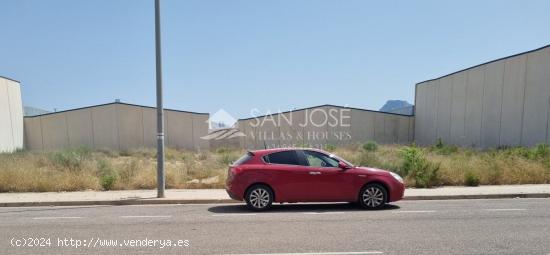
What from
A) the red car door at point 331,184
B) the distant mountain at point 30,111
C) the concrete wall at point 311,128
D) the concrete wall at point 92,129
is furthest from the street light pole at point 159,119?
the distant mountain at point 30,111

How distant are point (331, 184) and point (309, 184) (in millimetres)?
523

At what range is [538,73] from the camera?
29.4 meters

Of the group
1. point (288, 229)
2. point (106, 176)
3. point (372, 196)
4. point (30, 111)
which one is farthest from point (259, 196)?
point (30, 111)

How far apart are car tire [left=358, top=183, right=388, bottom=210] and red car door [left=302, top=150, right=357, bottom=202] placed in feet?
0.68

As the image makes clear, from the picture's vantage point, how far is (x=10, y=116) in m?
35.3

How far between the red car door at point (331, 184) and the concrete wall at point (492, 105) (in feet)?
77.9

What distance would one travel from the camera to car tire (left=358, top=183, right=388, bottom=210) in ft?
32.3

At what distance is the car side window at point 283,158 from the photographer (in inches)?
395

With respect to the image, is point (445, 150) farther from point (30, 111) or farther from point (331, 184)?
point (30, 111)

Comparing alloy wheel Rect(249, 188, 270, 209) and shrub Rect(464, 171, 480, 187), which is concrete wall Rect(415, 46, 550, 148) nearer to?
shrub Rect(464, 171, 480, 187)

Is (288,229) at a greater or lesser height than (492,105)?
lesser

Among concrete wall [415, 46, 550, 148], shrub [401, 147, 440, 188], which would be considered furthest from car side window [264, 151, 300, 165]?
concrete wall [415, 46, 550, 148]

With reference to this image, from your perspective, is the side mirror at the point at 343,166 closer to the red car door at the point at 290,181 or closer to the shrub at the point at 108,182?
the red car door at the point at 290,181

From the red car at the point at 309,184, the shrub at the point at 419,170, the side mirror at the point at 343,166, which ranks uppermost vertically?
the side mirror at the point at 343,166
